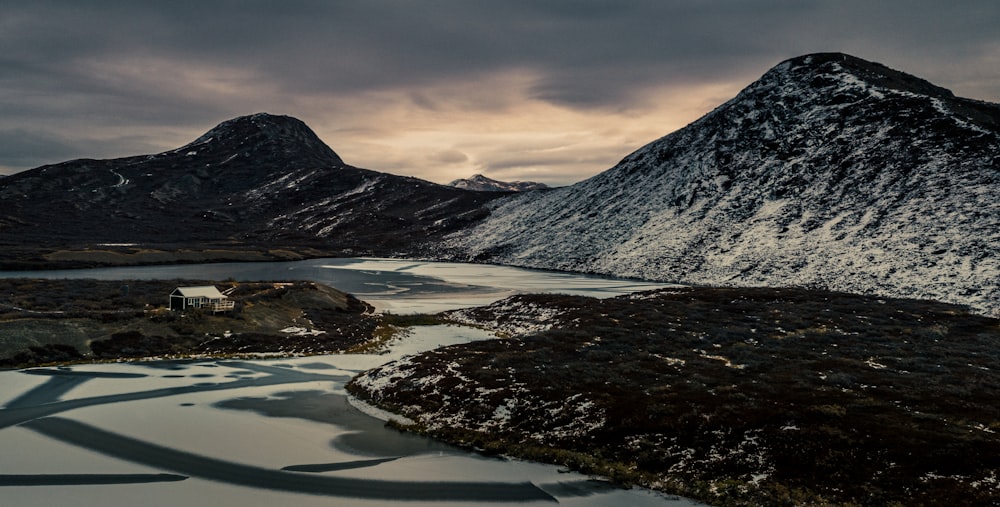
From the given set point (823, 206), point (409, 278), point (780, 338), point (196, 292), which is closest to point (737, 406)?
point (780, 338)

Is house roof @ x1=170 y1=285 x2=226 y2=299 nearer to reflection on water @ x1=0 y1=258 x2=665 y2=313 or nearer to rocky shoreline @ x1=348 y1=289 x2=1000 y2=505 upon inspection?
reflection on water @ x1=0 y1=258 x2=665 y2=313

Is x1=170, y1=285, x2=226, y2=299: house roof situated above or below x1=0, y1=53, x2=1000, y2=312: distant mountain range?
below

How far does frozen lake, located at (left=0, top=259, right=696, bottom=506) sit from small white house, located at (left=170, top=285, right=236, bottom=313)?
15473mm

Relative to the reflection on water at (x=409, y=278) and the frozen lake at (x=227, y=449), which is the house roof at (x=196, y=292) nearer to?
the frozen lake at (x=227, y=449)

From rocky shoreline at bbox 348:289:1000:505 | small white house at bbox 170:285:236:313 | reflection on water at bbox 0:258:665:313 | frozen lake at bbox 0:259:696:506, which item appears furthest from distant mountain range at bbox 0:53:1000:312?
small white house at bbox 170:285:236:313

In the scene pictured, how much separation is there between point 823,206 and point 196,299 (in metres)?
140

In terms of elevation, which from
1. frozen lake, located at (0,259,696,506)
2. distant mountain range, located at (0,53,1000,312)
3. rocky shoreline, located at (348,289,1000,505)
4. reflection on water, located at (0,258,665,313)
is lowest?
frozen lake, located at (0,259,696,506)

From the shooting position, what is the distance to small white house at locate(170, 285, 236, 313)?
60688 millimetres

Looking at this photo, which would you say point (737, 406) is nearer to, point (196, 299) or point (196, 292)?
point (196, 299)

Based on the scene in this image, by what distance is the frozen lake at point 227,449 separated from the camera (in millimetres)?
21672

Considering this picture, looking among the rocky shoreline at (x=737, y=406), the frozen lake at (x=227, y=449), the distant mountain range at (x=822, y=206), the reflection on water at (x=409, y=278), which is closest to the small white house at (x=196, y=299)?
the frozen lake at (x=227, y=449)

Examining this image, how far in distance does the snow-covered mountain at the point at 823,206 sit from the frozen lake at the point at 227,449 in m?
81.2

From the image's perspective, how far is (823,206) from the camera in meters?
138

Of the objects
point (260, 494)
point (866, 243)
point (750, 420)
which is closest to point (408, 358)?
point (260, 494)
